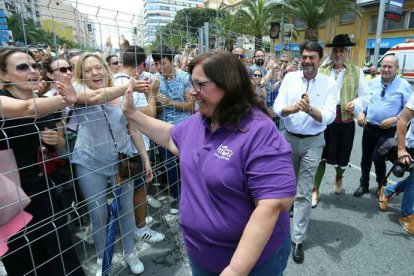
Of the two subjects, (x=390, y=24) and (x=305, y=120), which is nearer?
(x=305, y=120)

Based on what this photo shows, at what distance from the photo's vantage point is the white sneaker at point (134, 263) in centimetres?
257

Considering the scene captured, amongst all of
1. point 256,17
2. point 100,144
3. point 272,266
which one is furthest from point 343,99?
point 256,17

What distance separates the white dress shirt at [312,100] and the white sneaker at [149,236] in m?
1.64

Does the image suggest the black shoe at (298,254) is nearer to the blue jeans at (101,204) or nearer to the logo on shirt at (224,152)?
the blue jeans at (101,204)

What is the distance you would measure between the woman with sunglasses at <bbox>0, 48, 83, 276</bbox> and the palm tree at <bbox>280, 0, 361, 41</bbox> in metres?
21.1

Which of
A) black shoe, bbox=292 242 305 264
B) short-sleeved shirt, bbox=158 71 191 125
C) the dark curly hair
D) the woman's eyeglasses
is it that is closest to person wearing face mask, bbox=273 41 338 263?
black shoe, bbox=292 242 305 264

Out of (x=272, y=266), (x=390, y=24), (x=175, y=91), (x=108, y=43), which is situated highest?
(x=390, y=24)

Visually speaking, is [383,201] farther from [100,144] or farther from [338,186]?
[100,144]

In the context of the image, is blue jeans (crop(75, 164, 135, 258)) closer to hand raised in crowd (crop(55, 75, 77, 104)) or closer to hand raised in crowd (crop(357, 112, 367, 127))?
hand raised in crowd (crop(55, 75, 77, 104))

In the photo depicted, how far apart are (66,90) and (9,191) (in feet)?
1.94

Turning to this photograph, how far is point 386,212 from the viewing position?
3.62 metres

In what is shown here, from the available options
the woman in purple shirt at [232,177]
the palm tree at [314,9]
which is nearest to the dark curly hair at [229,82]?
the woman in purple shirt at [232,177]

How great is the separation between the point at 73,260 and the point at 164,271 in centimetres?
81

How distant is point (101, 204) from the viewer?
7.95 ft
